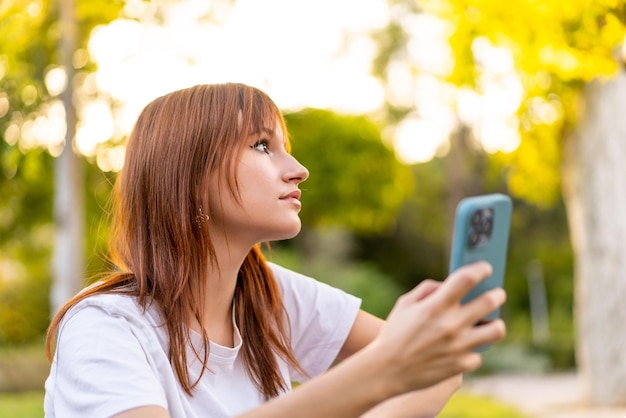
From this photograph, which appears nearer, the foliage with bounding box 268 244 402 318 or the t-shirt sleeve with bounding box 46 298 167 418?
the t-shirt sleeve with bounding box 46 298 167 418

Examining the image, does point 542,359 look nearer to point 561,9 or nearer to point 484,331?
point 561,9

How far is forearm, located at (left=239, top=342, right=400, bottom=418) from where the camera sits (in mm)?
1015

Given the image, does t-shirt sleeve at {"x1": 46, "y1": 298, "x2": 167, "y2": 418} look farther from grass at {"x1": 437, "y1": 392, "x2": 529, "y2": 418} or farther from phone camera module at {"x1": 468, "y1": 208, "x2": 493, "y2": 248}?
grass at {"x1": 437, "y1": 392, "x2": 529, "y2": 418}

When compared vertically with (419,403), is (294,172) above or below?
above

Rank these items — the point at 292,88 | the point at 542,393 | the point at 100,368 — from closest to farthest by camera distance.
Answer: the point at 100,368
the point at 542,393
the point at 292,88

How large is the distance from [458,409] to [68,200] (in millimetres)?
3672

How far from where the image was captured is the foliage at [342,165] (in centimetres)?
1476

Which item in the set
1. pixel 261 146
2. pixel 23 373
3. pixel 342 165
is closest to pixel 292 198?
pixel 261 146

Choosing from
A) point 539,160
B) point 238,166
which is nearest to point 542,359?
point 539,160

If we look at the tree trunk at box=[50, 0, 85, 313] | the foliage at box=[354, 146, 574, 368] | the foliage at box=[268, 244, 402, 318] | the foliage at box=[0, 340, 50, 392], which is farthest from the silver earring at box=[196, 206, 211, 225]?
the foliage at box=[354, 146, 574, 368]

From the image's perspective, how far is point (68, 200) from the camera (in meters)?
7.48

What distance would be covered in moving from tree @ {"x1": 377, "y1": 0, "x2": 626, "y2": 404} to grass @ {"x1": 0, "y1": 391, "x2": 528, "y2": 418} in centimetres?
119

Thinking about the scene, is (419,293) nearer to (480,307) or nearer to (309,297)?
(480,307)

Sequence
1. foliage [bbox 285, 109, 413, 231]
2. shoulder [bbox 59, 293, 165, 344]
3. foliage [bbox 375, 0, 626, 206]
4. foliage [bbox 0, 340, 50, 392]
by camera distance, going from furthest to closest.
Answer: foliage [bbox 285, 109, 413, 231], foliage [bbox 0, 340, 50, 392], foliage [bbox 375, 0, 626, 206], shoulder [bbox 59, 293, 165, 344]
